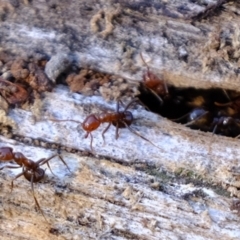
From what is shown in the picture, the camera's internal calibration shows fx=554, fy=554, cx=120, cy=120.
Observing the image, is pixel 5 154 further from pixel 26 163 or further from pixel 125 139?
pixel 125 139

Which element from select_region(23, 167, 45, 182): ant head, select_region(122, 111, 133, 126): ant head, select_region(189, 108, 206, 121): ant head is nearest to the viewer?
select_region(23, 167, 45, 182): ant head

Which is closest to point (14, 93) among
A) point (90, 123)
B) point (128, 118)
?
point (90, 123)

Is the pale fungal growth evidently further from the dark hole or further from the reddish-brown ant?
the reddish-brown ant

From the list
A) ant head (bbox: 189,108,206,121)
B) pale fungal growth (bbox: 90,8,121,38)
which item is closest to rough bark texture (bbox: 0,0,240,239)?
pale fungal growth (bbox: 90,8,121,38)

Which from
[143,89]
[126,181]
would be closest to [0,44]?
[143,89]

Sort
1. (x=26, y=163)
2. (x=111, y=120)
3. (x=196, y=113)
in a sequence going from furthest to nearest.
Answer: (x=196, y=113) → (x=111, y=120) → (x=26, y=163)

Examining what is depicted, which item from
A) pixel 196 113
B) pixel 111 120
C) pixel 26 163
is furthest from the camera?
pixel 196 113
